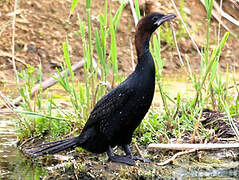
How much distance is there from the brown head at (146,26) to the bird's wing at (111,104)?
385 millimetres

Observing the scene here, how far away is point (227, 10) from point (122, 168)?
8.40 metres

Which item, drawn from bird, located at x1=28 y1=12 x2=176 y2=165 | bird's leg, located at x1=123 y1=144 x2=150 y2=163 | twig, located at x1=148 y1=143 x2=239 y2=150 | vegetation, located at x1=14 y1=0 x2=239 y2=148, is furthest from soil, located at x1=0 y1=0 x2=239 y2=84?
twig, located at x1=148 y1=143 x2=239 y2=150

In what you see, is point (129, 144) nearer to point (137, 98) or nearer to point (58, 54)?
point (137, 98)

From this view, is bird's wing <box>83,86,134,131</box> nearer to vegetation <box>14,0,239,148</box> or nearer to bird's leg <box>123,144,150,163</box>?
bird's leg <box>123,144,150,163</box>

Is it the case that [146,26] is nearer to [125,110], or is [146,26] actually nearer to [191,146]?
[125,110]

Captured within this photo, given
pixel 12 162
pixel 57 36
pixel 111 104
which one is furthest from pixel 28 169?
pixel 57 36

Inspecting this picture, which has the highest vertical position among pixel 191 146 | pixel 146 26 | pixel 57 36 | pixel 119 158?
pixel 146 26

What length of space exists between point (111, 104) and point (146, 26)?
2.44ft

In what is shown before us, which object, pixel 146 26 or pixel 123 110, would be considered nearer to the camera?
pixel 123 110

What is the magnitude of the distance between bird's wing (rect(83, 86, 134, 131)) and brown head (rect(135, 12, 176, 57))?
1.26 feet

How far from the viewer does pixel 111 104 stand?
4191mm

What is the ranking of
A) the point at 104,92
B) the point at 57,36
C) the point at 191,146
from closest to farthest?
the point at 191,146
the point at 104,92
the point at 57,36

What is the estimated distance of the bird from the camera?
13.2ft

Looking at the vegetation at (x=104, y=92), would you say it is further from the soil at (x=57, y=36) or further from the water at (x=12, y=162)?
the soil at (x=57, y=36)
